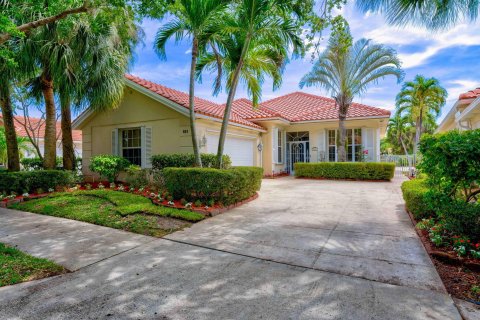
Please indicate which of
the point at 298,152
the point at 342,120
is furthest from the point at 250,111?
the point at 342,120

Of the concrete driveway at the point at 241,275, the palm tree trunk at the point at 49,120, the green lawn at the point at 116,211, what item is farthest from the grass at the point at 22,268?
the palm tree trunk at the point at 49,120

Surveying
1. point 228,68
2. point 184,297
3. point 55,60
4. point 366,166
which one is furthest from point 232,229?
point 366,166

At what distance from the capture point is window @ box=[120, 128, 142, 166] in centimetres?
1216

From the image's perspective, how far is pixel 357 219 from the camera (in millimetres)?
5996

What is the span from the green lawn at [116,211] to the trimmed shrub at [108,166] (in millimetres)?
1947

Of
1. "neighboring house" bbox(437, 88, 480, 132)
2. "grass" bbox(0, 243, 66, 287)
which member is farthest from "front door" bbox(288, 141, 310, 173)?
"grass" bbox(0, 243, 66, 287)

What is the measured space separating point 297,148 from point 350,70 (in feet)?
19.8

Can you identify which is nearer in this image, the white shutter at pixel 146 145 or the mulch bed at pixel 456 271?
the mulch bed at pixel 456 271

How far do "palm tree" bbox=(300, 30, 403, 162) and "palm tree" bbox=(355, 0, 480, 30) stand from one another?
9179 millimetres

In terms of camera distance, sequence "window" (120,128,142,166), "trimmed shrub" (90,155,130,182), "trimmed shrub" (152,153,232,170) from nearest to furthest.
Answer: "trimmed shrub" (152,153,232,170) → "trimmed shrub" (90,155,130,182) → "window" (120,128,142,166)

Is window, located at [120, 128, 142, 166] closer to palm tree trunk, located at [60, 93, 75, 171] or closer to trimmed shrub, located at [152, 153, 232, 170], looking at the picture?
palm tree trunk, located at [60, 93, 75, 171]

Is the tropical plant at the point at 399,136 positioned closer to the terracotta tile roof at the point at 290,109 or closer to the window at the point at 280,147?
the terracotta tile roof at the point at 290,109

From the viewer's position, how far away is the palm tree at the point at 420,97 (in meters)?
20.5

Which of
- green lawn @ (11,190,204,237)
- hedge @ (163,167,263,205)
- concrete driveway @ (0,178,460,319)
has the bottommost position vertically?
concrete driveway @ (0,178,460,319)
